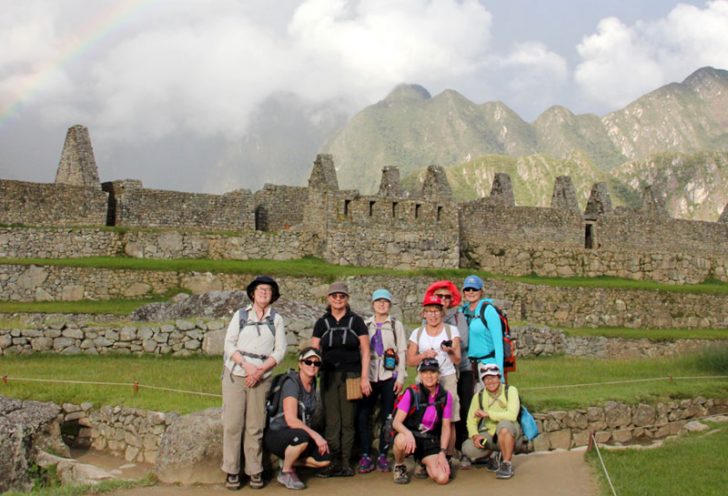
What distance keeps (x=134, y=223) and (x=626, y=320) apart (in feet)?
65.0

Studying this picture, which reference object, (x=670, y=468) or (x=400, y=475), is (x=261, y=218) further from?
(x=670, y=468)

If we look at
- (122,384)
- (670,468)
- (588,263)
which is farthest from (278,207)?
(670,468)

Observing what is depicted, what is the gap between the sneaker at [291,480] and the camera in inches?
378

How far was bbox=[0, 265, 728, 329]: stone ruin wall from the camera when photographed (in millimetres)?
23797

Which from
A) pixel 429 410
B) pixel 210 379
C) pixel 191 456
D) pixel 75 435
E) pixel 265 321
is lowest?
pixel 75 435

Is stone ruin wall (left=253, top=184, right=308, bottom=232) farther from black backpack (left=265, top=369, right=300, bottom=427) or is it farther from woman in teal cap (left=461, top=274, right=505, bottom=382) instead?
black backpack (left=265, top=369, right=300, bottom=427)

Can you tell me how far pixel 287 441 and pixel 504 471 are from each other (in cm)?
295

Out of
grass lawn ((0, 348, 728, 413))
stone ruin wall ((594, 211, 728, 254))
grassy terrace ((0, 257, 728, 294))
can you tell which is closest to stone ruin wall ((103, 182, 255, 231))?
grassy terrace ((0, 257, 728, 294))

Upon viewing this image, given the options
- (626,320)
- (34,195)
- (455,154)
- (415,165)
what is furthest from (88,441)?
(455,154)

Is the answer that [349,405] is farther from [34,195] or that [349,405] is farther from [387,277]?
[34,195]

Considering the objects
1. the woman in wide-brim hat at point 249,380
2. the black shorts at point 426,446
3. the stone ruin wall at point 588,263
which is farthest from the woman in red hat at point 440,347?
the stone ruin wall at point 588,263

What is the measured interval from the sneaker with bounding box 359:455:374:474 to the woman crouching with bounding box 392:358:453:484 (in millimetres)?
487

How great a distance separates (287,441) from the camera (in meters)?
9.77

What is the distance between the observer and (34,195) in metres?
27.4
